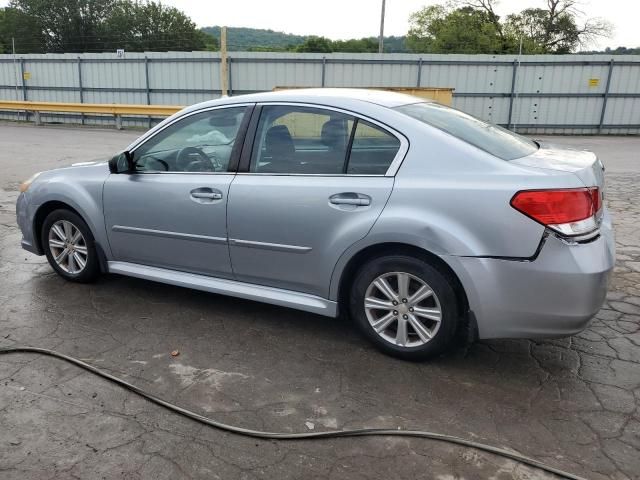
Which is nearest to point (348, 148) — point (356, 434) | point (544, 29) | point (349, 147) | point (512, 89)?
point (349, 147)

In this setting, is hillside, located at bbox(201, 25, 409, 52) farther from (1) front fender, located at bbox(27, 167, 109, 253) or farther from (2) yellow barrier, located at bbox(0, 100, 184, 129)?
(1) front fender, located at bbox(27, 167, 109, 253)

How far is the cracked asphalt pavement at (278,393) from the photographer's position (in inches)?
100

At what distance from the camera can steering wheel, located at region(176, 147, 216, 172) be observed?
4023mm

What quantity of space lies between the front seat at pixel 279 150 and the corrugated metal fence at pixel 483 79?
1512 centimetres

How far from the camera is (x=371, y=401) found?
303 centimetres

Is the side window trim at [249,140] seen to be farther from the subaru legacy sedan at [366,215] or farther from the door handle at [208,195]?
the door handle at [208,195]

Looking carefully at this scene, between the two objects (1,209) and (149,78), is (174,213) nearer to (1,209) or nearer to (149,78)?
(1,209)

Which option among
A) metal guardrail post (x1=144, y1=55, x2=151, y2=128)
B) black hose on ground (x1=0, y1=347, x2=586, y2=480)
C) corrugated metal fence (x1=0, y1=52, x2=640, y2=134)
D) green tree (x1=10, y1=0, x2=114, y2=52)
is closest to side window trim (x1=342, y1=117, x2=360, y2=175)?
black hose on ground (x1=0, y1=347, x2=586, y2=480)

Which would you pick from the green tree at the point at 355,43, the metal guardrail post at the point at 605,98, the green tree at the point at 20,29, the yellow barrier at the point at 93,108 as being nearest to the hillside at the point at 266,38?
the green tree at the point at 355,43

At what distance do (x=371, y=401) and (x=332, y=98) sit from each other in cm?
Answer: 190

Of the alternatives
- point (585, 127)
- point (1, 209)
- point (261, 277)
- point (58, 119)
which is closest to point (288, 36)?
point (58, 119)

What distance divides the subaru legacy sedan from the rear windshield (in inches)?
0.7

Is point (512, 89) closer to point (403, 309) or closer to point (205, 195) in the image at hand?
point (205, 195)

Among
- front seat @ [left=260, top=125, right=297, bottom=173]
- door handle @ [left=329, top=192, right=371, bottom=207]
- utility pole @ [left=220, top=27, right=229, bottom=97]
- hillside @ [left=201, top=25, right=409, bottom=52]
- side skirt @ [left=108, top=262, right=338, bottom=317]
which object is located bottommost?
side skirt @ [left=108, top=262, right=338, bottom=317]
